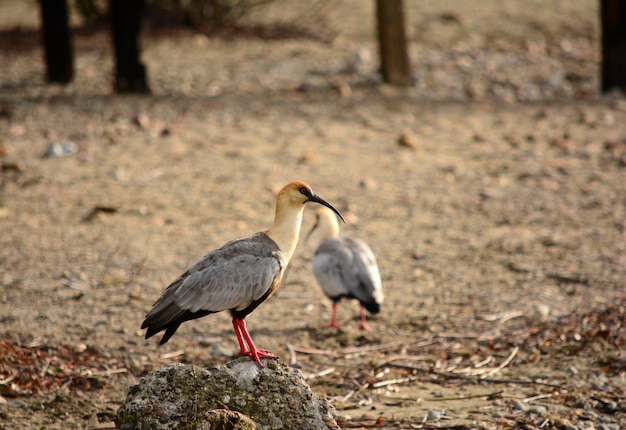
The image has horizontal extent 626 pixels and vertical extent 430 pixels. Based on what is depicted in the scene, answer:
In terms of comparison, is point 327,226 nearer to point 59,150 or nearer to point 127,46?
point 59,150

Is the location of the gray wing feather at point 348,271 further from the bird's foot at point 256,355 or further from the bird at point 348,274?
the bird's foot at point 256,355

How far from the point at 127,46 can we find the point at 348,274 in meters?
6.65

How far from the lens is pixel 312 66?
14.1m

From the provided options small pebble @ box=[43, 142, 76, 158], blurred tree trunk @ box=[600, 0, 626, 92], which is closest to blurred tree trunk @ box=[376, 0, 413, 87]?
blurred tree trunk @ box=[600, 0, 626, 92]

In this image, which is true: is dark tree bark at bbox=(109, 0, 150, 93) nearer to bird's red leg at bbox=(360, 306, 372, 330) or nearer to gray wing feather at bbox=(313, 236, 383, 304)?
gray wing feather at bbox=(313, 236, 383, 304)

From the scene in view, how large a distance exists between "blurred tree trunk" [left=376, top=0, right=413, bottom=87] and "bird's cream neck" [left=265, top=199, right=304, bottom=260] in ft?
26.3

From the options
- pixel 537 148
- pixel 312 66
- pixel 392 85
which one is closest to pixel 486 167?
pixel 537 148

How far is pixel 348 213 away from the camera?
920cm

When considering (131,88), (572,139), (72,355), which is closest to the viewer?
(72,355)

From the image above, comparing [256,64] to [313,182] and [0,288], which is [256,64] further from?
[0,288]

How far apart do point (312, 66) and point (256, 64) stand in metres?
0.87

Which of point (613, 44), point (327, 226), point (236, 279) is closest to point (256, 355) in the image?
point (236, 279)

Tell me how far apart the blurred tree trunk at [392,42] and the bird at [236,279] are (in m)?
7.98

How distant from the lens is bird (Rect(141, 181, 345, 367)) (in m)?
5.10
